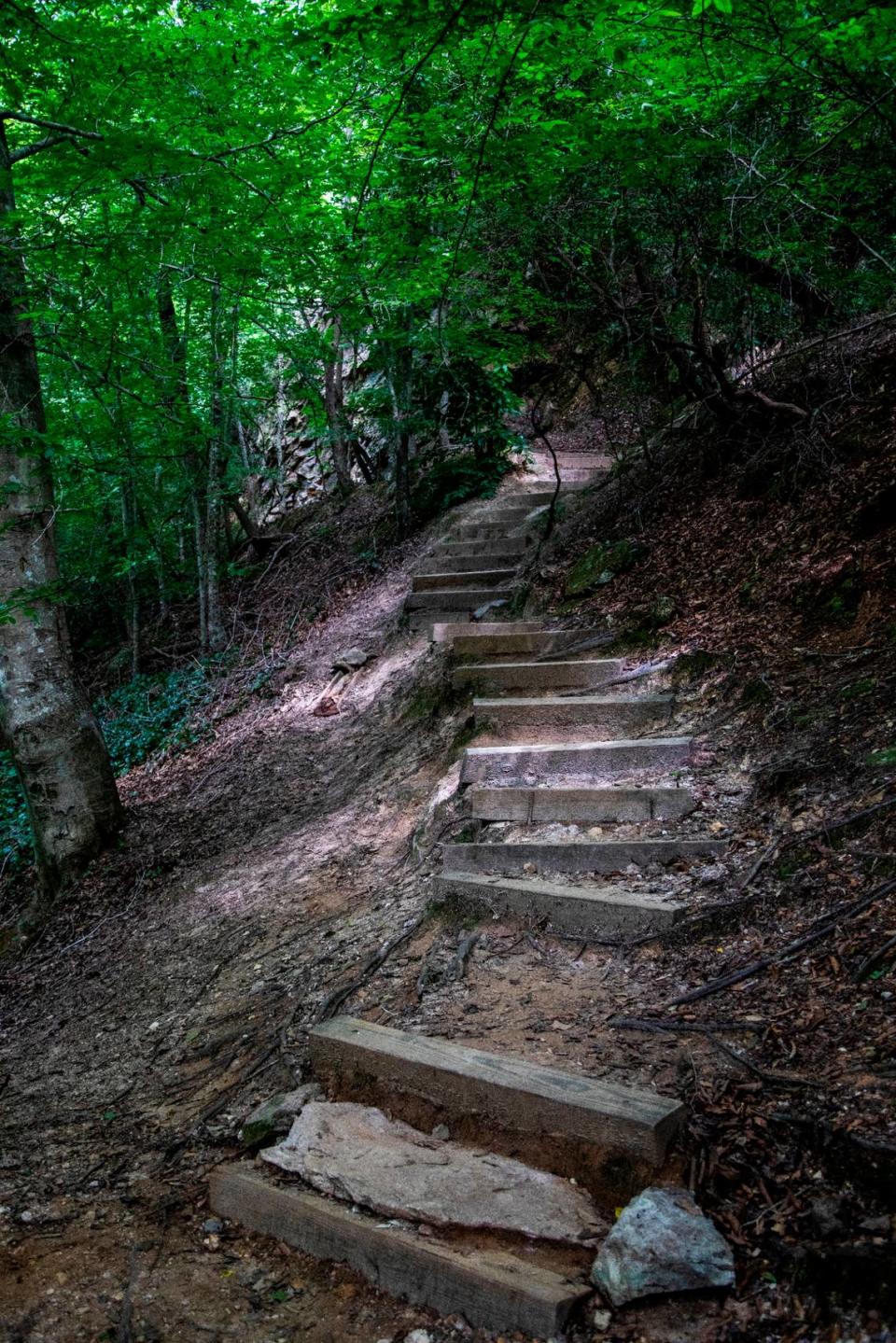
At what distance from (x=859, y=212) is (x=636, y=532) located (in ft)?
8.94

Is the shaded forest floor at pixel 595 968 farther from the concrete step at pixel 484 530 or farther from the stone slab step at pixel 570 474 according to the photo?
the stone slab step at pixel 570 474

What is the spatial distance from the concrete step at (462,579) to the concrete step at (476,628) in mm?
1129

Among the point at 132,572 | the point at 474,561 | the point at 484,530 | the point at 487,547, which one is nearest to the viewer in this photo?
the point at 474,561

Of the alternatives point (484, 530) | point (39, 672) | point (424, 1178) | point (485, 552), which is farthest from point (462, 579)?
point (424, 1178)

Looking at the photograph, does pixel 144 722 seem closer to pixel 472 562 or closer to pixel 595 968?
pixel 472 562

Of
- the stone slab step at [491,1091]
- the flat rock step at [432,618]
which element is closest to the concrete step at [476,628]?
the flat rock step at [432,618]

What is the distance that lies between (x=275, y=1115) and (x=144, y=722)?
8.61 m

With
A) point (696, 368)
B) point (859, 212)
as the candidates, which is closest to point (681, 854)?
point (696, 368)

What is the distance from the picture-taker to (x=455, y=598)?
901cm

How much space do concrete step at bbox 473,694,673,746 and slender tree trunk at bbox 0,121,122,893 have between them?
3420 millimetres

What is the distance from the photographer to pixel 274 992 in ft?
13.6

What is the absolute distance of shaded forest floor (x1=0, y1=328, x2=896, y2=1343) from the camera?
86.0 inches

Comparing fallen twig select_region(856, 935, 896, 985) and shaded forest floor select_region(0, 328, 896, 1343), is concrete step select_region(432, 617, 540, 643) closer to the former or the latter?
shaded forest floor select_region(0, 328, 896, 1343)

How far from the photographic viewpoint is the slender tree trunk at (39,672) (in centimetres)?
651
